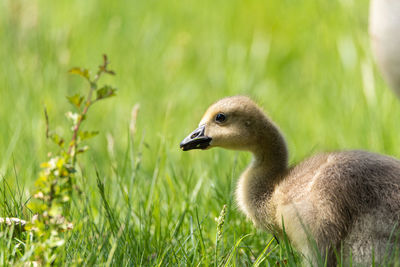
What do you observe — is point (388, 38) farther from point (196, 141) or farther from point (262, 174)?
point (196, 141)

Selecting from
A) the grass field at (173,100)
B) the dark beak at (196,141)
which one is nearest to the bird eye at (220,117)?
the dark beak at (196,141)

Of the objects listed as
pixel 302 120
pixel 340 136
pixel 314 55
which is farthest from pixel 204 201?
pixel 314 55

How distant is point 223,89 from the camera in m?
5.33

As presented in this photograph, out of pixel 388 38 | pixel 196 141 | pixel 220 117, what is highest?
pixel 388 38

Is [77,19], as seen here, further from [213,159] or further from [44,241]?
[44,241]

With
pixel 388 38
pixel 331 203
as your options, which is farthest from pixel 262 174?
pixel 388 38

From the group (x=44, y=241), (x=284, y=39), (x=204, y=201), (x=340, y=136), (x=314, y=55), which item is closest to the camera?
(x=44, y=241)

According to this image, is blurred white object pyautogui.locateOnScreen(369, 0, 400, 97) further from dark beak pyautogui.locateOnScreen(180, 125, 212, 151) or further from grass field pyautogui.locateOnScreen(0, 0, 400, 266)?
dark beak pyautogui.locateOnScreen(180, 125, 212, 151)

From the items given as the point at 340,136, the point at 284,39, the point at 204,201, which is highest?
the point at 284,39

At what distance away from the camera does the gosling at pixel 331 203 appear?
8.14ft

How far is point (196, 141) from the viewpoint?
301 centimetres

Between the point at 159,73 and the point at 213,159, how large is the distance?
2003mm

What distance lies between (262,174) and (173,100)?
237 cm

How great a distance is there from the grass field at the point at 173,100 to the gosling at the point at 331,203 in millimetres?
128
